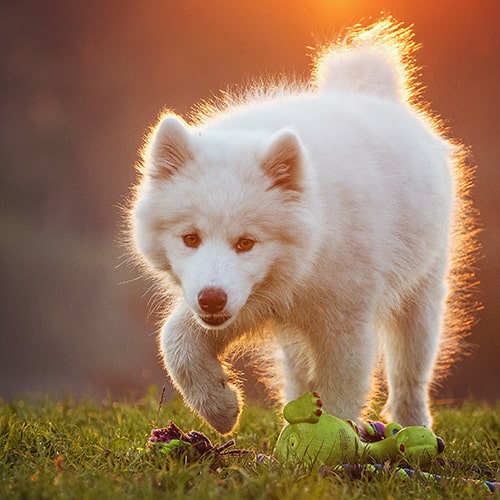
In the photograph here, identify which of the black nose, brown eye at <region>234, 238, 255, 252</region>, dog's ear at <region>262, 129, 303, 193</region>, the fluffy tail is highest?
the fluffy tail

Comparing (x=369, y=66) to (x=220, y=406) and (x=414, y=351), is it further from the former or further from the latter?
(x=220, y=406)

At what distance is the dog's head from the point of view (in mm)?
3943

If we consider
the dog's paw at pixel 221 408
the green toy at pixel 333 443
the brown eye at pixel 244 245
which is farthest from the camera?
the dog's paw at pixel 221 408

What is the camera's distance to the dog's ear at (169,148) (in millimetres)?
4285

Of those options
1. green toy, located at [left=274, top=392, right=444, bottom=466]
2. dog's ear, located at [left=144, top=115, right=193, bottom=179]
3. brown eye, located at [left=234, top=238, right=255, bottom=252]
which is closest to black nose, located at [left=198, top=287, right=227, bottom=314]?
brown eye, located at [left=234, top=238, right=255, bottom=252]

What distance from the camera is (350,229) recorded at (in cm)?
456

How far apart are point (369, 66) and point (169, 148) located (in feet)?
8.15

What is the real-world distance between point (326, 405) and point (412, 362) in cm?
146

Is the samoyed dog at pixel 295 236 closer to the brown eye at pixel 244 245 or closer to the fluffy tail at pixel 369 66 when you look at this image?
the brown eye at pixel 244 245

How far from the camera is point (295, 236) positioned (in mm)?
4211

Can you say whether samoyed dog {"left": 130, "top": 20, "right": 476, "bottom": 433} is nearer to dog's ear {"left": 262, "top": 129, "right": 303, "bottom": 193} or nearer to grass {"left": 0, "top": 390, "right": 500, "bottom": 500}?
dog's ear {"left": 262, "top": 129, "right": 303, "bottom": 193}

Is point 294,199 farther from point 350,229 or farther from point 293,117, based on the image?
point 293,117

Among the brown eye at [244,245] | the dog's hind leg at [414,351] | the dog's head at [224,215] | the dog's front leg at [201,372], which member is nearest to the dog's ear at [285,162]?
the dog's head at [224,215]

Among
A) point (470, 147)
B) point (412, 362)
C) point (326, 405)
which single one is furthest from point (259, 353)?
point (470, 147)
